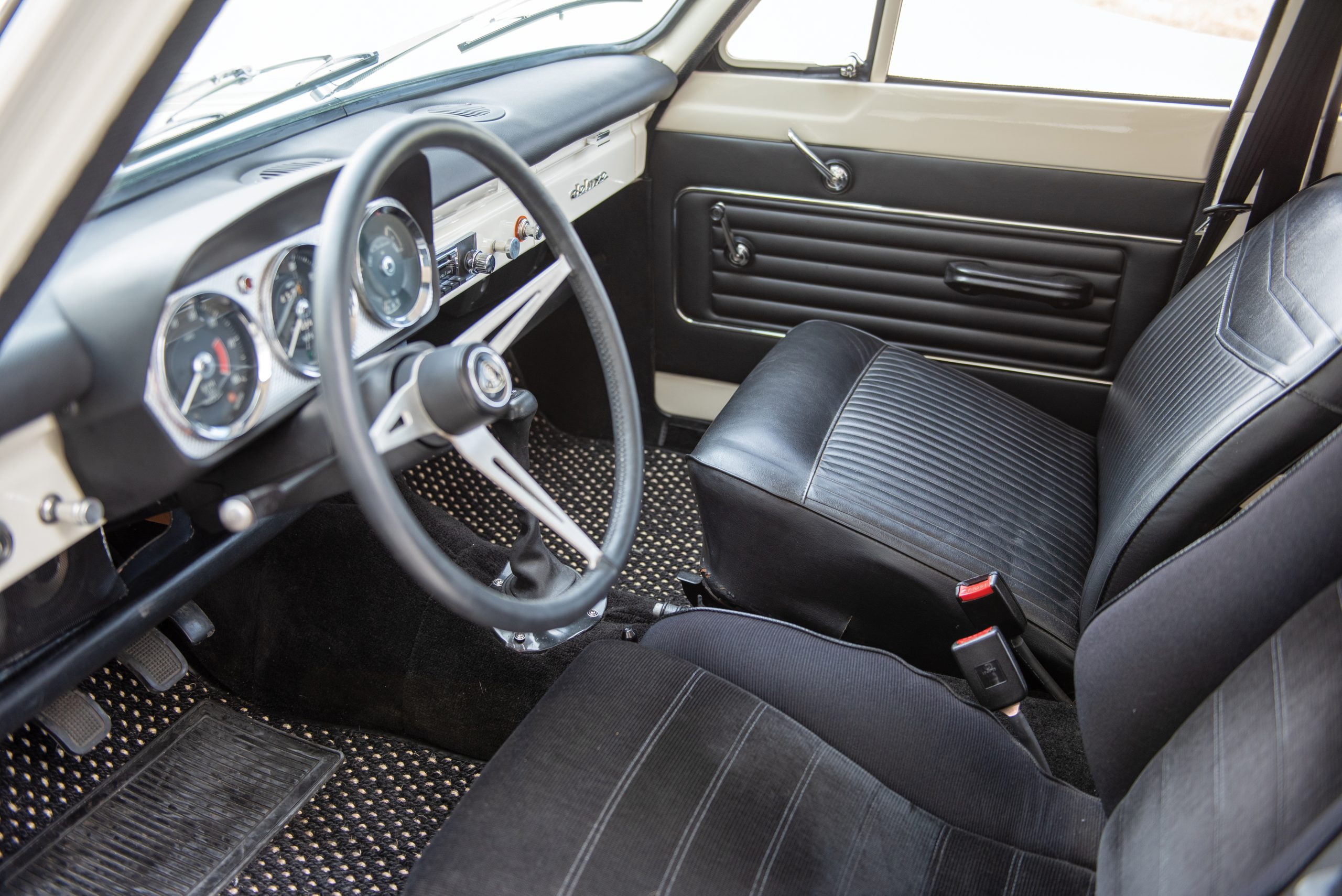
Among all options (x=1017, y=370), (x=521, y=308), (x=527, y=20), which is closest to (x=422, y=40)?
(x=527, y=20)

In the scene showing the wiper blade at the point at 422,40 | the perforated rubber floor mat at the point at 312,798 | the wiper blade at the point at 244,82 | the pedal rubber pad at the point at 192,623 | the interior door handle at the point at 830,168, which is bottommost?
the perforated rubber floor mat at the point at 312,798

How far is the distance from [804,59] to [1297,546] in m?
1.45

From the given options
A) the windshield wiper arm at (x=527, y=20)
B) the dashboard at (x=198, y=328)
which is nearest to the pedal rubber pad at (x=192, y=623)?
the dashboard at (x=198, y=328)

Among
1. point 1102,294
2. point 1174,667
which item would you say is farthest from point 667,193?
point 1174,667

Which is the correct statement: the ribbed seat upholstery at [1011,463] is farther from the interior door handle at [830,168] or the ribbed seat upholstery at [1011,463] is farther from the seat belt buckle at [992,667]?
the interior door handle at [830,168]

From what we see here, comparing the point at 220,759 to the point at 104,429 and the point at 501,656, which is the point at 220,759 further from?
the point at 104,429

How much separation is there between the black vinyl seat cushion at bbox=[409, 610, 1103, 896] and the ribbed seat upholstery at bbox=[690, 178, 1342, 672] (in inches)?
8.3

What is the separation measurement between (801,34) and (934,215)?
1.46 ft

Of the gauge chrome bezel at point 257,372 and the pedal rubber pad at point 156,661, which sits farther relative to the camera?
the pedal rubber pad at point 156,661

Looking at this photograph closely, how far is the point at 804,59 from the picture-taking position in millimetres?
1975

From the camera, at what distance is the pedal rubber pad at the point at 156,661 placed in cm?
153

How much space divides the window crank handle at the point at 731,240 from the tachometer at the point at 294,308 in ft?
3.81

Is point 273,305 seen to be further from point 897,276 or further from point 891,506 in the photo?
point 897,276

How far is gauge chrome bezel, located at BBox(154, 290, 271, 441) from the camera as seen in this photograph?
92cm
